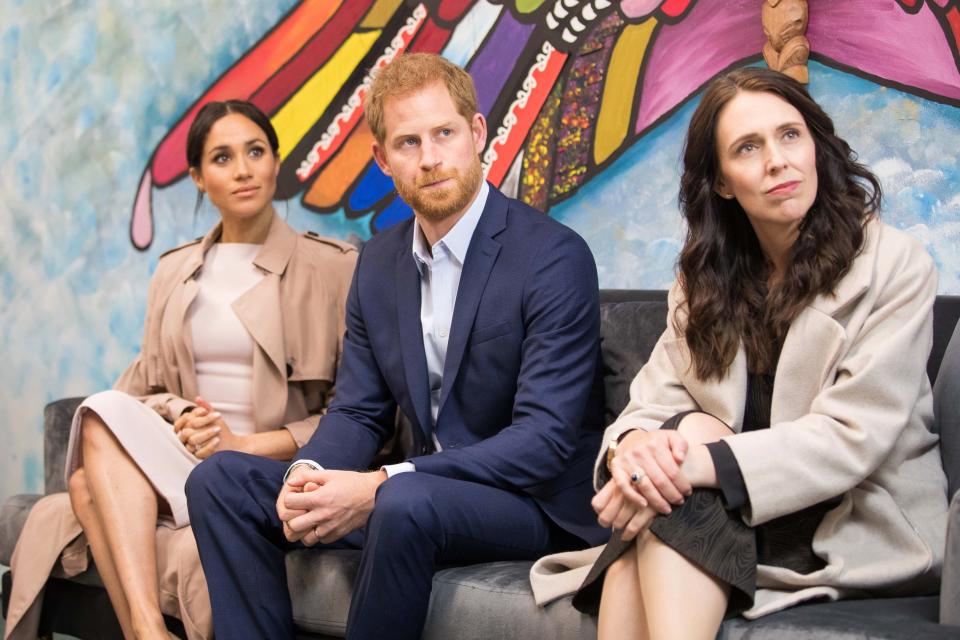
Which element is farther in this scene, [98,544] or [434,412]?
[98,544]

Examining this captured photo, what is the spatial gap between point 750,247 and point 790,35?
811 millimetres

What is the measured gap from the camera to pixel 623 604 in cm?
183

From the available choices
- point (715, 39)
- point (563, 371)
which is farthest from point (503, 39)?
point (563, 371)

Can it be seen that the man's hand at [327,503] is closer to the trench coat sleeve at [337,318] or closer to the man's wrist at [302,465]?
the man's wrist at [302,465]

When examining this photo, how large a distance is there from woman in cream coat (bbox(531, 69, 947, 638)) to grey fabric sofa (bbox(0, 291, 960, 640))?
0.17 ft

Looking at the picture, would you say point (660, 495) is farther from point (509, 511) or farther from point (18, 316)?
point (18, 316)

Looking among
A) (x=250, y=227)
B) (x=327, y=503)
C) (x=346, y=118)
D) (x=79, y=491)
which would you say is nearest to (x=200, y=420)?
(x=79, y=491)

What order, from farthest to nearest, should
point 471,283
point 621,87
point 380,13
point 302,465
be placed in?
1. point 380,13
2. point 621,87
3. point 471,283
4. point 302,465

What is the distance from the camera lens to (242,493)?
235 cm

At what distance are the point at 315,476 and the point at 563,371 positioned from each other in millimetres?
530

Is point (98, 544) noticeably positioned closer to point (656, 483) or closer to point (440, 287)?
point (440, 287)

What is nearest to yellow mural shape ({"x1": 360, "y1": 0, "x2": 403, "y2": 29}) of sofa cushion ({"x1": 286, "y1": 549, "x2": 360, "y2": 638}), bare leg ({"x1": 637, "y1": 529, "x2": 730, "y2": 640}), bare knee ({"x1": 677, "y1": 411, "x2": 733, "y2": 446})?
sofa cushion ({"x1": 286, "y1": 549, "x2": 360, "y2": 638})

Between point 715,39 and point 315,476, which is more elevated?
point 715,39

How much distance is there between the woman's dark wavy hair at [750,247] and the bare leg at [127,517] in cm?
134
